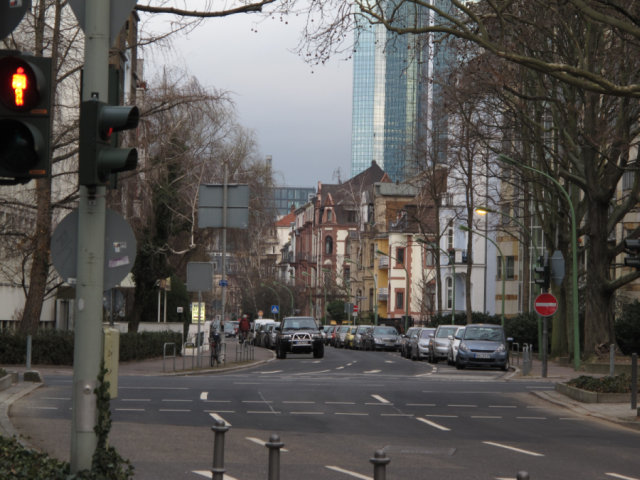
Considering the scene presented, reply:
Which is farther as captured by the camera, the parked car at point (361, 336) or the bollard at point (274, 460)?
the parked car at point (361, 336)

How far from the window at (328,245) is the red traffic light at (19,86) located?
140m

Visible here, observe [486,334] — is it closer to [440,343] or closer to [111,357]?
[440,343]

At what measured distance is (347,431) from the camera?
16359 mm

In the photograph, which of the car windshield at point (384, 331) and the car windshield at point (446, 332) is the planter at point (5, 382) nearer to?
the car windshield at point (446, 332)

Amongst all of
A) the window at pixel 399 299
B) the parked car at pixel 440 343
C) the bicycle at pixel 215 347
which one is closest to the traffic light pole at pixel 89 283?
the bicycle at pixel 215 347

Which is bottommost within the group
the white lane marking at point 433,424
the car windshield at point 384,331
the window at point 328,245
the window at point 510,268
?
the white lane marking at point 433,424

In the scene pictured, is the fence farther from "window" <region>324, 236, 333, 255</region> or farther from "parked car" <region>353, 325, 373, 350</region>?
"window" <region>324, 236, 333, 255</region>

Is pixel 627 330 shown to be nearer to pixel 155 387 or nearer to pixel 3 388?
pixel 155 387

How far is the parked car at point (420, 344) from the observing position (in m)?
50.7

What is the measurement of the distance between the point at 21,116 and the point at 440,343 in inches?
1593

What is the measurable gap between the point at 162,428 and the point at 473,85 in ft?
68.5

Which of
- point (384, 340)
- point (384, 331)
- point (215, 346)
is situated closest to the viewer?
point (215, 346)

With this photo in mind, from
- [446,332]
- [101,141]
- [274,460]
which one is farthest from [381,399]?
[446,332]

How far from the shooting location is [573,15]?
29.6 metres
